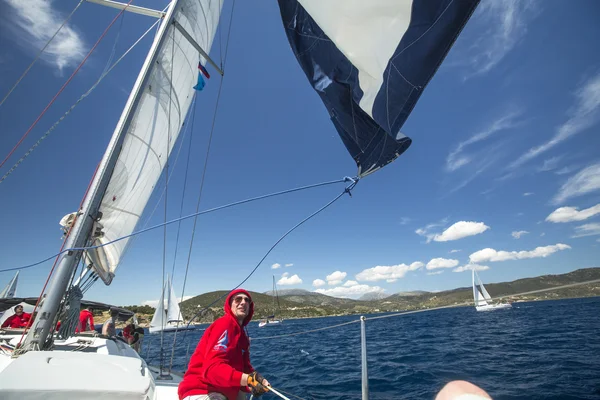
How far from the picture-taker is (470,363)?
9.87 m

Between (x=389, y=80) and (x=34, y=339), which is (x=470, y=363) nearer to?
(x=389, y=80)

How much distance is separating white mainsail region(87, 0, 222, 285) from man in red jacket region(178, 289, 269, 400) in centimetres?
341

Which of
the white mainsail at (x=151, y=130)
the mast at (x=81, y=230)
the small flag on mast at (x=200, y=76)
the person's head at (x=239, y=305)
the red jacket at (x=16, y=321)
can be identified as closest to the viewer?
the person's head at (x=239, y=305)

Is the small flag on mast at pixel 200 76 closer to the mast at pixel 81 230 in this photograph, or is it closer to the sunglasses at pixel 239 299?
the mast at pixel 81 230

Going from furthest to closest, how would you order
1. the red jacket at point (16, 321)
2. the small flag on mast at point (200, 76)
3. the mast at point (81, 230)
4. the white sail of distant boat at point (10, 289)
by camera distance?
the white sail of distant boat at point (10, 289) < the red jacket at point (16, 321) < the small flag on mast at point (200, 76) < the mast at point (81, 230)

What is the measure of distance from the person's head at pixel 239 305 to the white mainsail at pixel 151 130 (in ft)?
10.4

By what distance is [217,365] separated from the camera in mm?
2469

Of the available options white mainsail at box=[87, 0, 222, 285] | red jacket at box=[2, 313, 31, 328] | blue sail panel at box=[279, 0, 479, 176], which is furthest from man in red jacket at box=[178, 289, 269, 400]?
red jacket at box=[2, 313, 31, 328]

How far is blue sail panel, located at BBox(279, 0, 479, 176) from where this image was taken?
8.57ft

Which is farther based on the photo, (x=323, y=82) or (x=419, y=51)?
(x=323, y=82)

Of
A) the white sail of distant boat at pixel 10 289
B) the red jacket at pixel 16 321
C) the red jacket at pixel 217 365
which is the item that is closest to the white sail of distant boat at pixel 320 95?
the red jacket at pixel 217 365

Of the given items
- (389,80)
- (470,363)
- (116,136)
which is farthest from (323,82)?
(470,363)

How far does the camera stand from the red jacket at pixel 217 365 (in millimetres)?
2426

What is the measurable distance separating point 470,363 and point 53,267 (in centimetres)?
1280
